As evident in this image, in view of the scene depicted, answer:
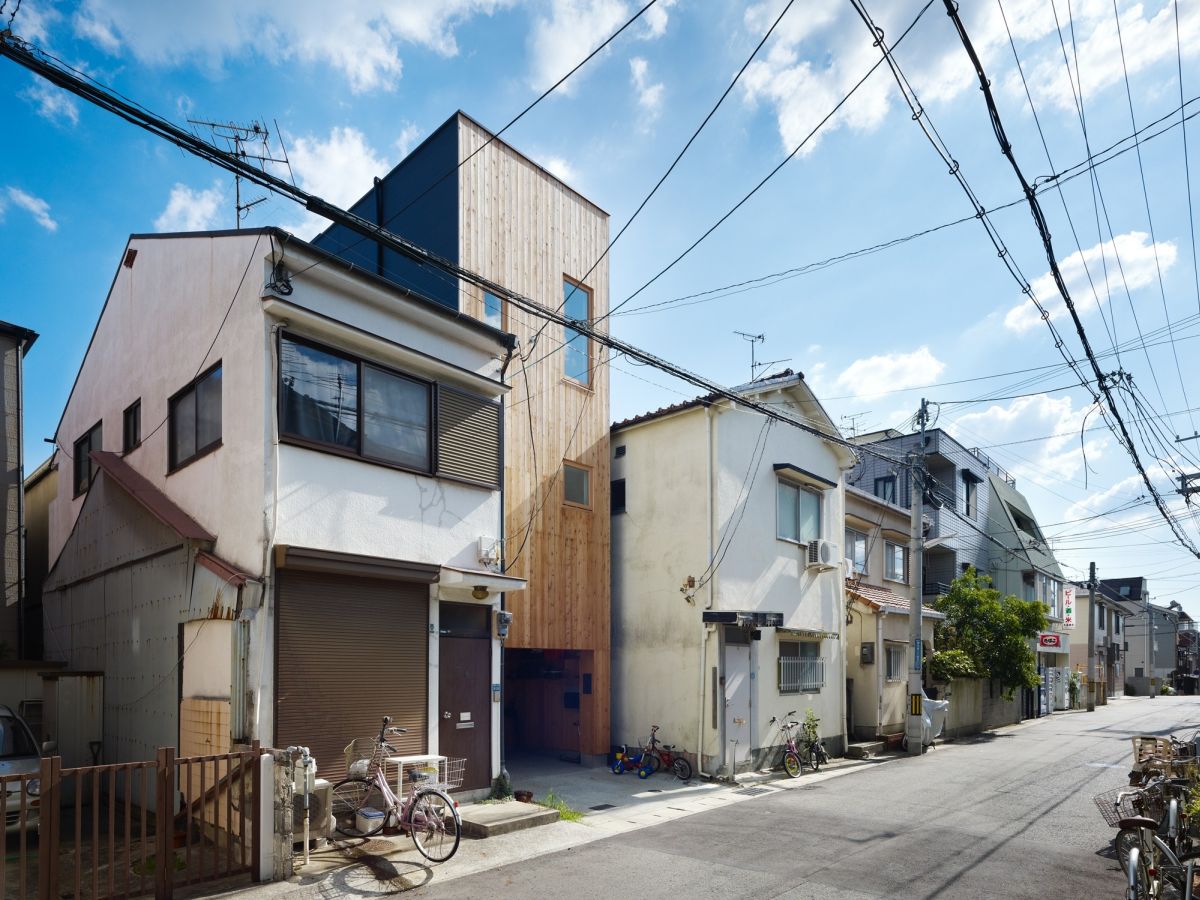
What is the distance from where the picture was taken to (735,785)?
47.0ft

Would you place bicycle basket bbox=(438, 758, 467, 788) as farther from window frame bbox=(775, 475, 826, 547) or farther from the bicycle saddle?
window frame bbox=(775, 475, 826, 547)

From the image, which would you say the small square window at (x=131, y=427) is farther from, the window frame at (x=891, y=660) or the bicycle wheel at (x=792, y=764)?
the window frame at (x=891, y=660)

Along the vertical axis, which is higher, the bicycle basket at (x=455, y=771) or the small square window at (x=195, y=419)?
the small square window at (x=195, y=419)

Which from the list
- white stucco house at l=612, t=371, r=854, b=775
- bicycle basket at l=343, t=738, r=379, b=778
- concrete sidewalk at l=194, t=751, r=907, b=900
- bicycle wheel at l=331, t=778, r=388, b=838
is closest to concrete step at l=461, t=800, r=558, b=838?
concrete sidewalk at l=194, t=751, r=907, b=900

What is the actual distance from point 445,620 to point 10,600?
11.8m

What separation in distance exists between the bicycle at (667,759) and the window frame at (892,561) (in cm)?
1225

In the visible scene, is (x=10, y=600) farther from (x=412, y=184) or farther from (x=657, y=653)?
(x=657, y=653)

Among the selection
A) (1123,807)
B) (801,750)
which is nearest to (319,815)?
(1123,807)

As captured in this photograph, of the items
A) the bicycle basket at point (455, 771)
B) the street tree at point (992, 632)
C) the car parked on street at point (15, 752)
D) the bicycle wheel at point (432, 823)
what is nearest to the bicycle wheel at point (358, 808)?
the bicycle wheel at point (432, 823)

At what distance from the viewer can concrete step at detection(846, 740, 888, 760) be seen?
18.2 metres

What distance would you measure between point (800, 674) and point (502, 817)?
922cm

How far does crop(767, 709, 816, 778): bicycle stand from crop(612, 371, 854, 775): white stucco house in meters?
0.23

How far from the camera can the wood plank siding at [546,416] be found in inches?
559

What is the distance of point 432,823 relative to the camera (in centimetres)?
860
